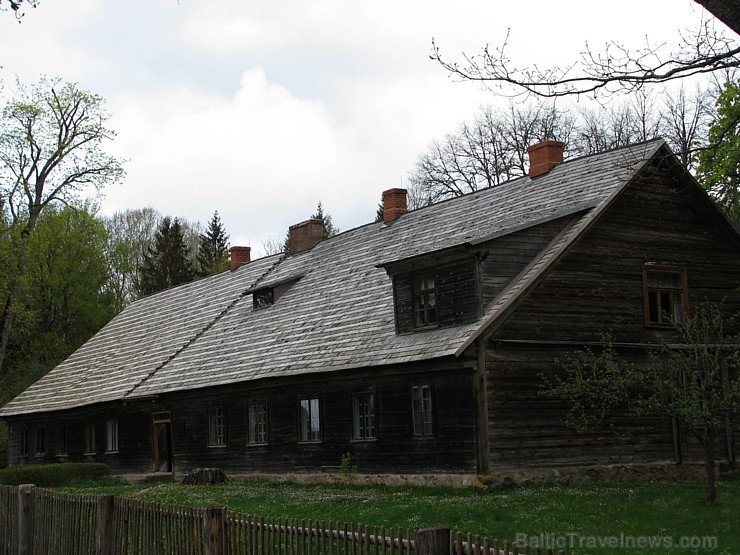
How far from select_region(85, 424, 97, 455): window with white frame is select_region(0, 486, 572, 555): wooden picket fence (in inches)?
869

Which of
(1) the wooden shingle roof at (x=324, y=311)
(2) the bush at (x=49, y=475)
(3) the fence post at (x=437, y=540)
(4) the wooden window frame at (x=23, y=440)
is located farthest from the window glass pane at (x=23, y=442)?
(3) the fence post at (x=437, y=540)

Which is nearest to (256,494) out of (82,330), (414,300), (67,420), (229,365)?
(414,300)

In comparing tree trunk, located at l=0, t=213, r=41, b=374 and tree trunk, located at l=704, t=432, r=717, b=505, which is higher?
tree trunk, located at l=0, t=213, r=41, b=374

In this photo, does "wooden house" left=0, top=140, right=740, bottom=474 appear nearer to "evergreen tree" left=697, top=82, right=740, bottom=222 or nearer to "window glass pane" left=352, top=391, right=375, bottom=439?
"window glass pane" left=352, top=391, right=375, bottom=439

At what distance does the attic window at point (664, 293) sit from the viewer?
24203mm

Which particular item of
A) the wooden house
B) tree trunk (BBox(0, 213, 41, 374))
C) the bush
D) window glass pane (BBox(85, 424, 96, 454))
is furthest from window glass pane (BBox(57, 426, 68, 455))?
the wooden house

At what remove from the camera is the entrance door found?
3322cm

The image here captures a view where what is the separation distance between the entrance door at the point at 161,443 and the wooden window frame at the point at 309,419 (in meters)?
7.90

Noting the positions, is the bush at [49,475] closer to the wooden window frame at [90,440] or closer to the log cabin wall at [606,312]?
the wooden window frame at [90,440]

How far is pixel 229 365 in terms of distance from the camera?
29.9m

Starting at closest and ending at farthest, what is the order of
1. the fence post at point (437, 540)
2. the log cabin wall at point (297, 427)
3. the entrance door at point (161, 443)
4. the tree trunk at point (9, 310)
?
the fence post at point (437, 540) → the log cabin wall at point (297, 427) → the entrance door at point (161, 443) → the tree trunk at point (9, 310)

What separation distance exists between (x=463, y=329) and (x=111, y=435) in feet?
63.5

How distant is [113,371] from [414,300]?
18.0 metres

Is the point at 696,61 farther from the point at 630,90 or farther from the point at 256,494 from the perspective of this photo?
the point at 256,494
